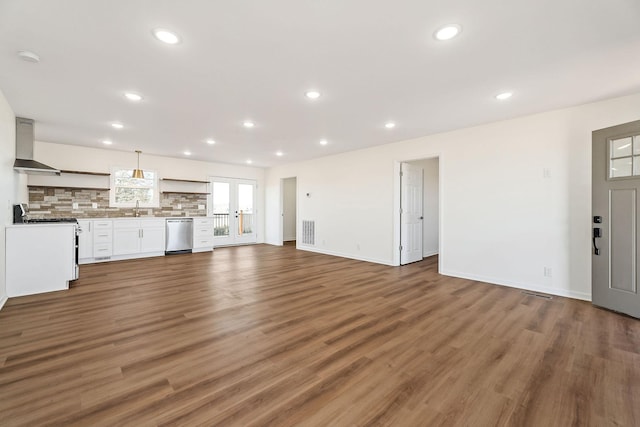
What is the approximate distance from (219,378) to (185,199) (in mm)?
6711

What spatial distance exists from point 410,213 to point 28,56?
19.4 ft

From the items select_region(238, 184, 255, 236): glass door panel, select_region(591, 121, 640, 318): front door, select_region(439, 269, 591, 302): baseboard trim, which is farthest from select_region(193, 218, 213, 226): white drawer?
select_region(591, 121, 640, 318): front door

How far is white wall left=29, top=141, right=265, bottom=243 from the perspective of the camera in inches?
227

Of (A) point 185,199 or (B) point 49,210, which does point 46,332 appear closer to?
(B) point 49,210

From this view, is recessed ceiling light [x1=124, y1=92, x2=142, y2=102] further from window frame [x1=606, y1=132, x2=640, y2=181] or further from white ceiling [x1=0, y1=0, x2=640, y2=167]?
window frame [x1=606, y1=132, x2=640, y2=181]

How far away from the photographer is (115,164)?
6.52 metres

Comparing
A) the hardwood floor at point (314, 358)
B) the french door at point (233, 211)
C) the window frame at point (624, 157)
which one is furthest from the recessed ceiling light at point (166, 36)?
the french door at point (233, 211)

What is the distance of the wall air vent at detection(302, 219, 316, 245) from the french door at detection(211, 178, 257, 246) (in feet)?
6.74

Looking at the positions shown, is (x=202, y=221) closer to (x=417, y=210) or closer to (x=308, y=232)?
(x=308, y=232)

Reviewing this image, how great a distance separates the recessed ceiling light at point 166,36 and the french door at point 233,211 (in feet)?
20.4

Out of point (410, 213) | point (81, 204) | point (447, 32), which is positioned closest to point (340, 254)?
point (410, 213)

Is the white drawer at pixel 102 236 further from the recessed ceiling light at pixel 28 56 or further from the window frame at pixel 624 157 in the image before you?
the window frame at pixel 624 157

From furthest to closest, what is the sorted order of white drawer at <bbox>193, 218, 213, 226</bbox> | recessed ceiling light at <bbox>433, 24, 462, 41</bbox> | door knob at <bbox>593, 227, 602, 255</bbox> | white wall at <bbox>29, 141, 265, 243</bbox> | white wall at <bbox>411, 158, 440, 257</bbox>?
white drawer at <bbox>193, 218, 213, 226</bbox> < white wall at <bbox>411, 158, 440, 257</bbox> < white wall at <bbox>29, 141, 265, 243</bbox> < door knob at <bbox>593, 227, 602, 255</bbox> < recessed ceiling light at <bbox>433, 24, 462, 41</bbox>

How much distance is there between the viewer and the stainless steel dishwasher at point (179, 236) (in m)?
6.90
